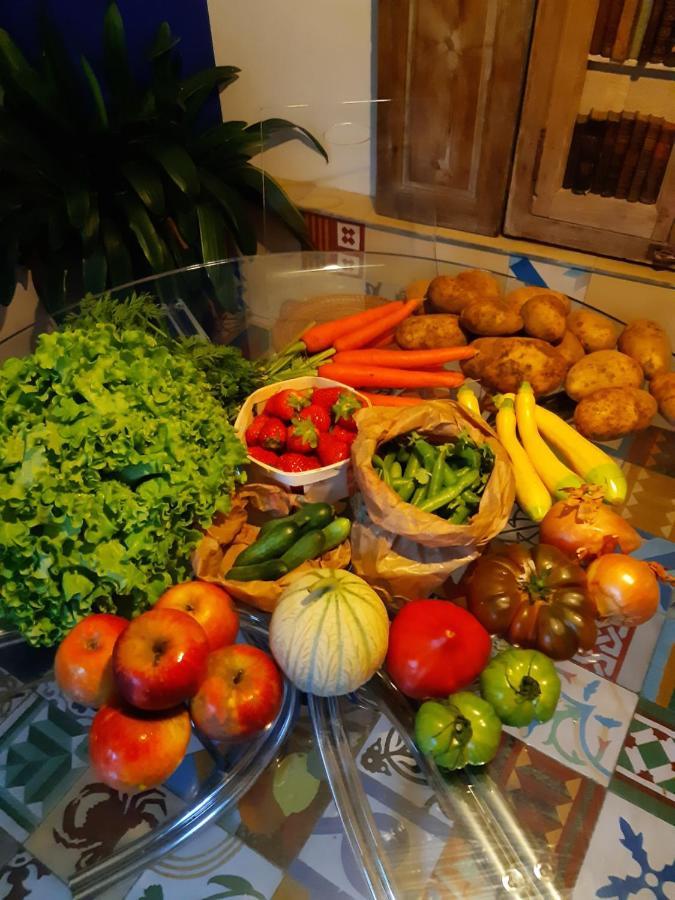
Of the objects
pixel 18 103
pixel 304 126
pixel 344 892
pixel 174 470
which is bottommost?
pixel 344 892

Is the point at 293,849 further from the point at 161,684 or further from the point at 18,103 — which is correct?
the point at 18,103

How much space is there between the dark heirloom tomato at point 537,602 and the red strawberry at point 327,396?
417 millimetres

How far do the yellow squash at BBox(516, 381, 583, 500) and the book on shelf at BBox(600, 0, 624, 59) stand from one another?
38.7 inches

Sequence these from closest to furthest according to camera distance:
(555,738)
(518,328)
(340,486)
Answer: (555,738) → (340,486) → (518,328)

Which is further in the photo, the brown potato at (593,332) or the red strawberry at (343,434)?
the brown potato at (593,332)

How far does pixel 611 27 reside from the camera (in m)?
1.58

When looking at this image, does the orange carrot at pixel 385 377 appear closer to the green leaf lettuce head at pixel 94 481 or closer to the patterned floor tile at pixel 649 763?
the green leaf lettuce head at pixel 94 481

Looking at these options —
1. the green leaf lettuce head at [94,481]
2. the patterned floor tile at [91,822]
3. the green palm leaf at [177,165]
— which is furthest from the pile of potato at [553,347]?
the patterned floor tile at [91,822]

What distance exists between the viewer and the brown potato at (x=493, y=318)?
1.45 meters

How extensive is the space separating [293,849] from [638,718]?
51 cm

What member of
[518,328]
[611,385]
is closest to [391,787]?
[611,385]

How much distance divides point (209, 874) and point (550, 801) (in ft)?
1.43

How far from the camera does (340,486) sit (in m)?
1.16

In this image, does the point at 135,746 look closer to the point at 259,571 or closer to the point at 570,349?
the point at 259,571
